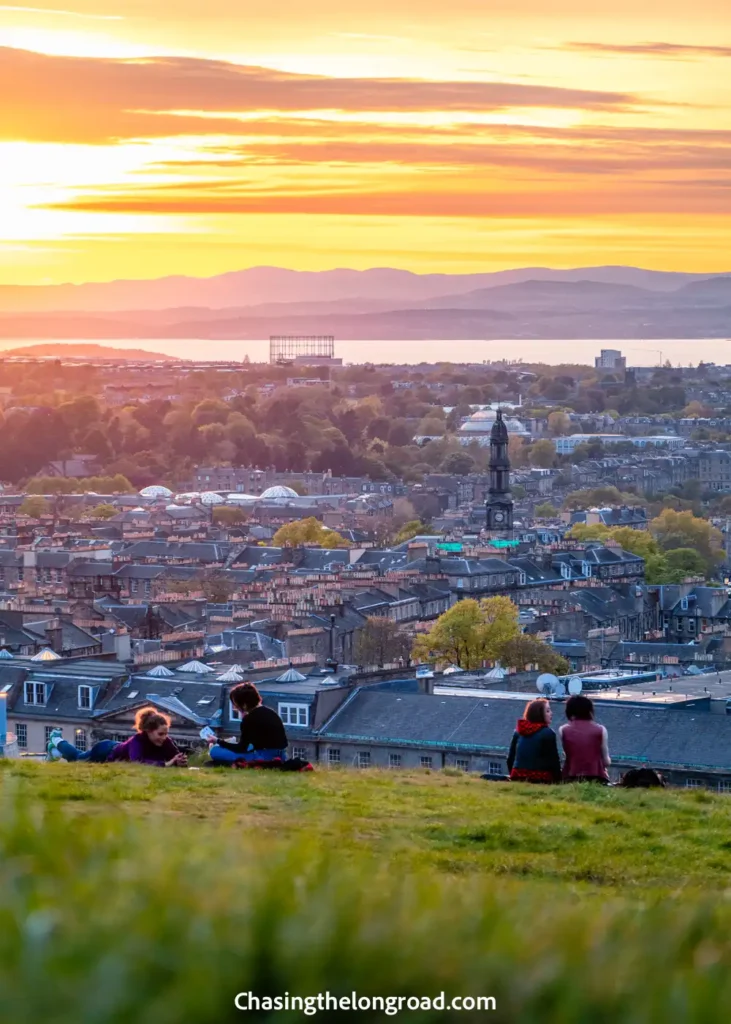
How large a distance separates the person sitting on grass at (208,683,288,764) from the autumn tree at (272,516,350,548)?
214ft

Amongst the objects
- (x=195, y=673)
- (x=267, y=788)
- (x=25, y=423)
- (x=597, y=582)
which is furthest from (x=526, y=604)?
(x=25, y=423)

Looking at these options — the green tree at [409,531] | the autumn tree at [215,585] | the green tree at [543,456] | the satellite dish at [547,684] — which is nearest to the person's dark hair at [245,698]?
the satellite dish at [547,684]

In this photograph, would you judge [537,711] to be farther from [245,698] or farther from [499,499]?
[499,499]

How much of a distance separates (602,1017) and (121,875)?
27.6 inches

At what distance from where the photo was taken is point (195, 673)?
37469 millimetres

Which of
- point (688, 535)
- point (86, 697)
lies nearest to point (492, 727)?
point (86, 697)

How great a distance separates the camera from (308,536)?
8075cm

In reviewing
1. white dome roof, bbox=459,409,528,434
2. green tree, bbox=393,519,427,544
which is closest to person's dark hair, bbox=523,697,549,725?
green tree, bbox=393,519,427,544

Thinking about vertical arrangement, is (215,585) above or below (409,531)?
above

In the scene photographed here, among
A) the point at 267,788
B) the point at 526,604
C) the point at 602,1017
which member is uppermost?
the point at 602,1017

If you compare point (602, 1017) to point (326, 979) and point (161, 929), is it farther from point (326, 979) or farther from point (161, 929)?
point (161, 929)

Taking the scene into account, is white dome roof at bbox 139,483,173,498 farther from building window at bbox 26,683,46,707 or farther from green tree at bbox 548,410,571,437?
green tree at bbox 548,410,571,437

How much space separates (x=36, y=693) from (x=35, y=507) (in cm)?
6584

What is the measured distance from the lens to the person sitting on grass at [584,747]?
426 inches
